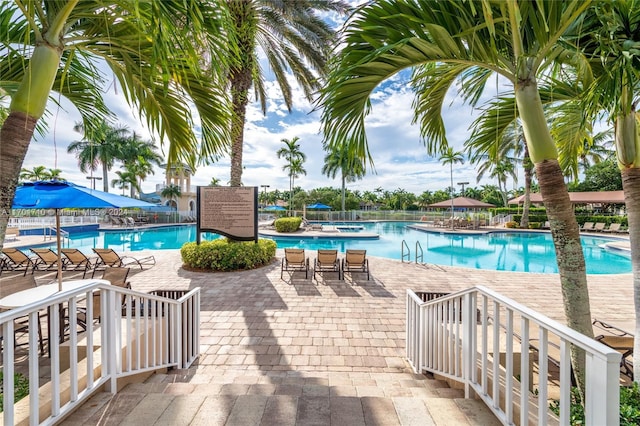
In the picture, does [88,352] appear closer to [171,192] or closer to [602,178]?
[171,192]

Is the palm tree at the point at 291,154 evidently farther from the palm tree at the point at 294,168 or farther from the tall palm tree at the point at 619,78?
the tall palm tree at the point at 619,78

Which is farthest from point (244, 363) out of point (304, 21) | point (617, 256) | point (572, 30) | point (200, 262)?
point (617, 256)

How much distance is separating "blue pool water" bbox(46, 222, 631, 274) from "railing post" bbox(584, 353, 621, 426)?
10556 millimetres

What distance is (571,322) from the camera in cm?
212

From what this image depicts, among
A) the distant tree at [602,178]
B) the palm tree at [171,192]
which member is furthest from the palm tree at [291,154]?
the distant tree at [602,178]

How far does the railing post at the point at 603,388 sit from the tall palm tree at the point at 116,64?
2473mm

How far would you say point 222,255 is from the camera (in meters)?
Result: 7.42

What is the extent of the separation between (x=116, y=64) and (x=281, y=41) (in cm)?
711

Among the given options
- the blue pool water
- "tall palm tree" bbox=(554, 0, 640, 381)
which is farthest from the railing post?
the blue pool water

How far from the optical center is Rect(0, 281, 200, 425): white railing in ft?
4.72

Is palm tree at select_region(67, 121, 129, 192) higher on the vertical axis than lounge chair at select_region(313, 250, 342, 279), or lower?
higher

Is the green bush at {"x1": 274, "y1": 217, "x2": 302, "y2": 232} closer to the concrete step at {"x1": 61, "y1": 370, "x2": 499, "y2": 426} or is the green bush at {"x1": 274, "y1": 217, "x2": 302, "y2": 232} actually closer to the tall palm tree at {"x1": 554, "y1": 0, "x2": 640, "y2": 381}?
the concrete step at {"x1": 61, "y1": 370, "x2": 499, "y2": 426}

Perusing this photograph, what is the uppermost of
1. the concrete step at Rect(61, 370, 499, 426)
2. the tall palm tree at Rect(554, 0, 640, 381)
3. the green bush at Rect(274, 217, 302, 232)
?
the tall palm tree at Rect(554, 0, 640, 381)

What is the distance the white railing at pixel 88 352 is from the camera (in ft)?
4.72
